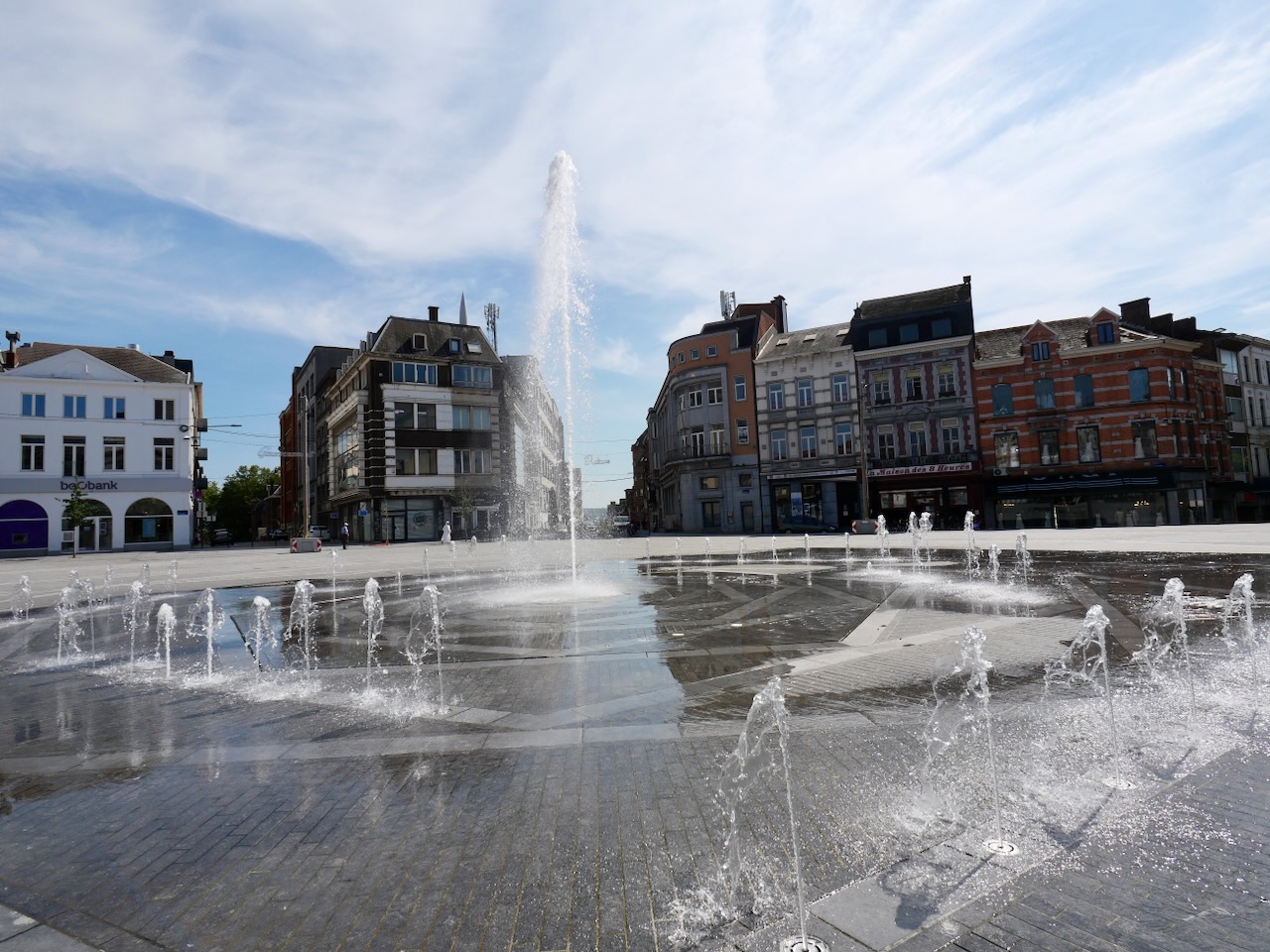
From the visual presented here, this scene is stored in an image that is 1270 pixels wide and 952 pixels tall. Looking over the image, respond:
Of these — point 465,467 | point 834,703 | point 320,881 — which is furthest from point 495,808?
→ point 465,467

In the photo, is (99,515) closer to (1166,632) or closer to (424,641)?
(424,641)

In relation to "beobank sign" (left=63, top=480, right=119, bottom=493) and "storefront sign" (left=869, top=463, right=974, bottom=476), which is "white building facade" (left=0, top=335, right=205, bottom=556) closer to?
"beobank sign" (left=63, top=480, right=119, bottom=493)

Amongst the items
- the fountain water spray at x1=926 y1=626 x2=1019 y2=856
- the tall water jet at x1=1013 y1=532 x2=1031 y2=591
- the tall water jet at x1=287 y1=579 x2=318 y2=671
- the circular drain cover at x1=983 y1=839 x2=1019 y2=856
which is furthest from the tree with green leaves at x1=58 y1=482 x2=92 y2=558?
the circular drain cover at x1=983 y1=839 x2=1019 y2=856

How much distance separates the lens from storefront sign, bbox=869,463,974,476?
1719 inches

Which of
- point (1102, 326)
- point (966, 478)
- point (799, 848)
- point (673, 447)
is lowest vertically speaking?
point (799, 848)

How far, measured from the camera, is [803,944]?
2.75m

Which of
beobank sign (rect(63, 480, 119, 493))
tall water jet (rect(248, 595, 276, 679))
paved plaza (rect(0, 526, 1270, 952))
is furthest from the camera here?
beobank sign (rect(63, 480, 119, 493))

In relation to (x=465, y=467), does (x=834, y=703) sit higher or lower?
lower

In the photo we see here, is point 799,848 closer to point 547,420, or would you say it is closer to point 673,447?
point 673,447

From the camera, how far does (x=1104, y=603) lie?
1110 centimetres

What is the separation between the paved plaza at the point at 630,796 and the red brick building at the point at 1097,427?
3676cm

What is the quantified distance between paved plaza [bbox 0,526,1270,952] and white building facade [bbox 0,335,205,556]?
45.1 meters

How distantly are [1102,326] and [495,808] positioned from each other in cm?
4776

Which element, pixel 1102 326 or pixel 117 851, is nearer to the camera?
pixel 117 851
